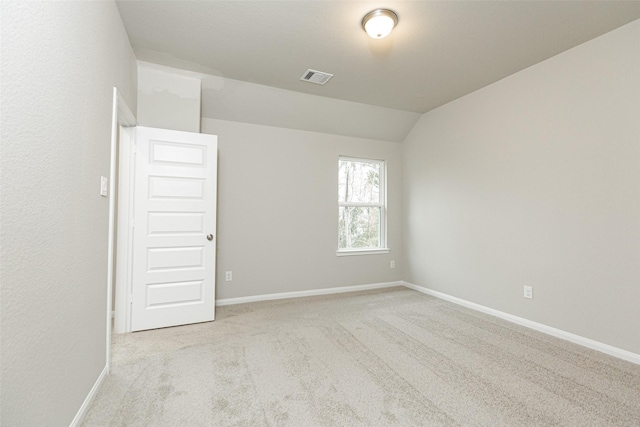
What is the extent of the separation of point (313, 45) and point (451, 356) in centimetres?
286

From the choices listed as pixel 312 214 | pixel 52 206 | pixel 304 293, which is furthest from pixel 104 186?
pixel 304 293

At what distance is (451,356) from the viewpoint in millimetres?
2361

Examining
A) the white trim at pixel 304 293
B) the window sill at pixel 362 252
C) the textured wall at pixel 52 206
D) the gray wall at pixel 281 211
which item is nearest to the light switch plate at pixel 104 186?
the textured wall at pixel 52 206

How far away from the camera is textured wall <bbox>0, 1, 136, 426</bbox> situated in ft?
3.32

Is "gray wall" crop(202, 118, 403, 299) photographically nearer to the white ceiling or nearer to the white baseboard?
the white ceiling

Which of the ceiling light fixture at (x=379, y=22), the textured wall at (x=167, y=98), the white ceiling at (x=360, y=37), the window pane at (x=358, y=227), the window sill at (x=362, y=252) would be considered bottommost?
the window sill at (x=362, y=252)

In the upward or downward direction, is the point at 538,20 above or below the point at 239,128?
above

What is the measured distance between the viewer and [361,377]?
80.1 inches

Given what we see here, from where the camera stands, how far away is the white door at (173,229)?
2.84m

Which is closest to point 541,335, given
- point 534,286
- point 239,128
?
point 534,286

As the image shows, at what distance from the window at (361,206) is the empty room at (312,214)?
60 millimetres

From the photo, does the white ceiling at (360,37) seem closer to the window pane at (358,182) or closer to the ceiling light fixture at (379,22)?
the ceiling light fixture at (379,22)

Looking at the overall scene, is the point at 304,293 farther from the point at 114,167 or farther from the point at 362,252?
the point at 114,167

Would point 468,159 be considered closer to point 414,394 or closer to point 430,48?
point 430,48
